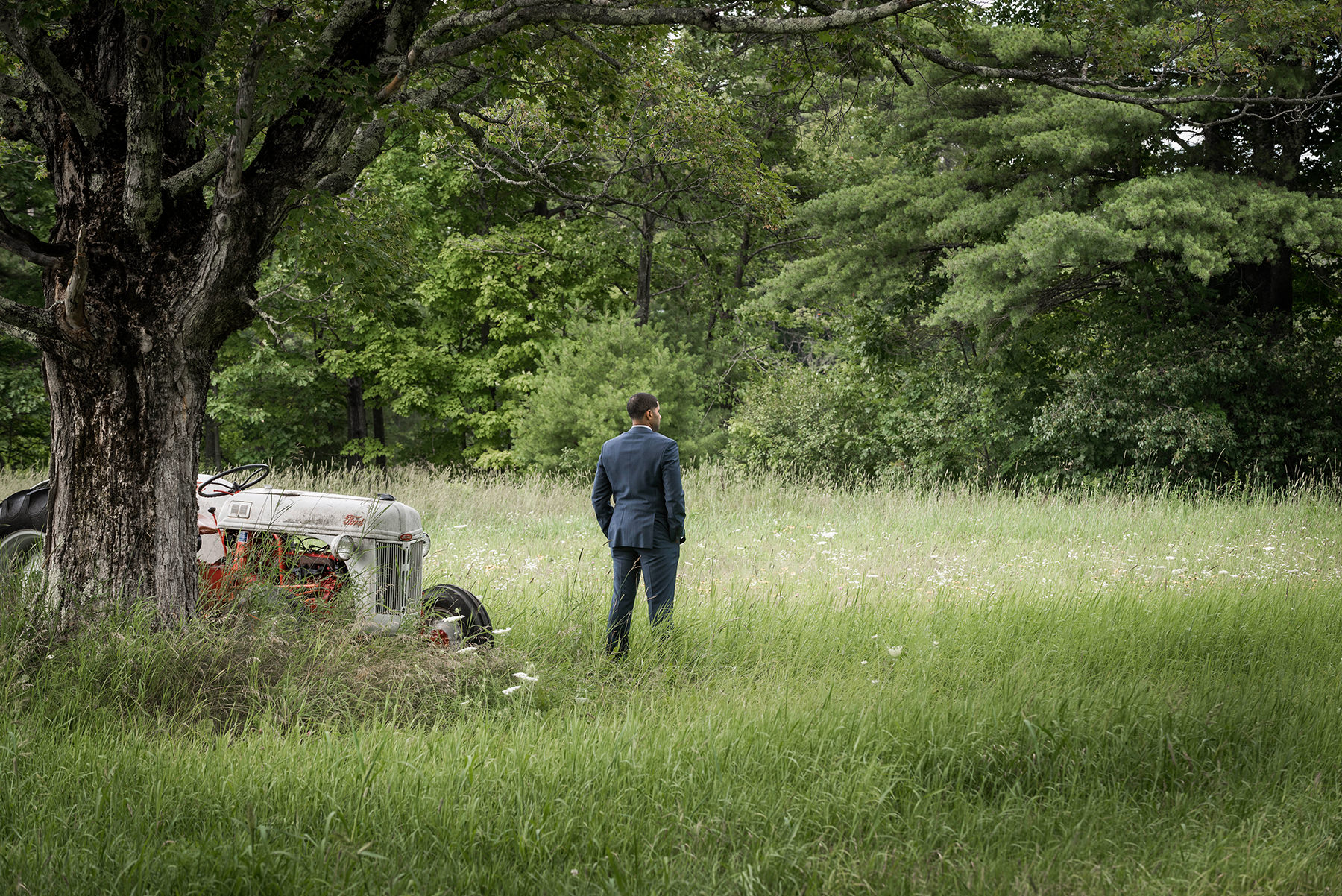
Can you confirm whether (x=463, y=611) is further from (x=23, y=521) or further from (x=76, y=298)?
(x=23, y=521)

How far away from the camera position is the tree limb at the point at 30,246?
4.64 meters

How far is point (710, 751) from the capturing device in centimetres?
388

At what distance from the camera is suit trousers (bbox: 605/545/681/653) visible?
5723mm

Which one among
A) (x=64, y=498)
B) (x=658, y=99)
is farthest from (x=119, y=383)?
(x=658, y=99)

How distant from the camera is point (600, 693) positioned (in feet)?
16.1

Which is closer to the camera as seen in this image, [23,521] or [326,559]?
[326,559]

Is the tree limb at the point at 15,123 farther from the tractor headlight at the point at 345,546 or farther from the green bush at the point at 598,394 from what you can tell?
the green bush at the point at 598,394

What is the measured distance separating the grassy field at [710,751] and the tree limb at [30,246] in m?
1.92

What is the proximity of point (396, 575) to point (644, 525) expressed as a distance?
1.55m

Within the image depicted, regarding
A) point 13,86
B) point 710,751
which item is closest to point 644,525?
point 710,751

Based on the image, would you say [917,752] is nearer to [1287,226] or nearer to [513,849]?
[513,849]

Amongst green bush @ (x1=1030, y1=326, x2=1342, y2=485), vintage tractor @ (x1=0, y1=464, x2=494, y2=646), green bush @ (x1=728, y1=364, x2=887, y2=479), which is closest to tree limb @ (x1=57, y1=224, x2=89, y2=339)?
vintage tractor @ (x1=0, y1=464, x2=494, y2=646)

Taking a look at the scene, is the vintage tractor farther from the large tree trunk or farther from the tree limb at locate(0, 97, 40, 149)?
the tree limb at locate(0, 97, 40, 149)

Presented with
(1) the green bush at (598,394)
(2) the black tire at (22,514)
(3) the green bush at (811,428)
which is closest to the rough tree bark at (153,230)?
(2) the black tire at (22,514)
